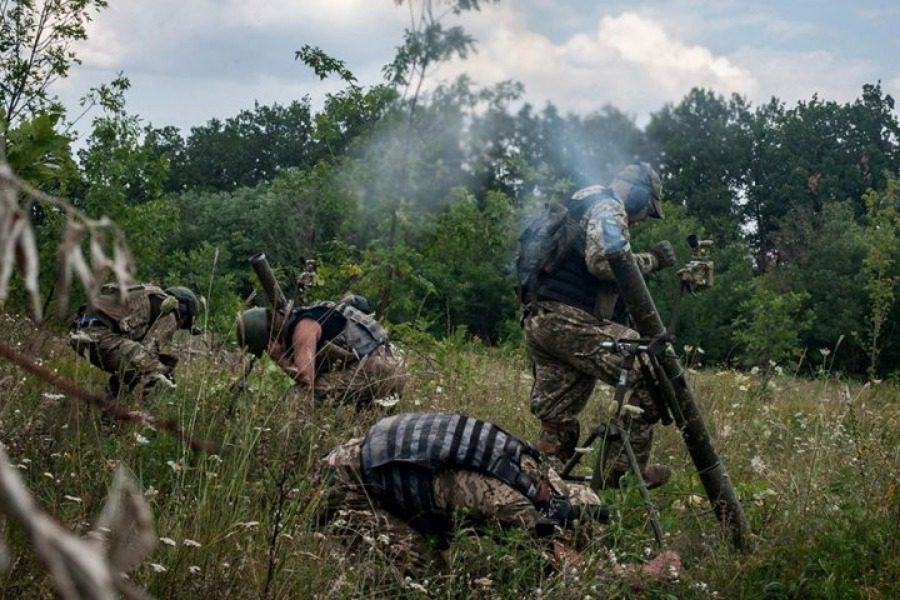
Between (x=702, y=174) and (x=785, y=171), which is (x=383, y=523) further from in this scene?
(x=785, y=171)

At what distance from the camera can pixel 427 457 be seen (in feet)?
13.1

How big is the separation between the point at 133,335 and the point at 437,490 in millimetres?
3059

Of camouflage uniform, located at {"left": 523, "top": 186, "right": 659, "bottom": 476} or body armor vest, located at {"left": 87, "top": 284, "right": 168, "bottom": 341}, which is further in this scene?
body armor vest, located at {"left": 87, "top": 284, "right": 168, "bottom": 341}

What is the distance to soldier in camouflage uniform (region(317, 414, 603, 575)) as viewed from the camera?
4004 mm

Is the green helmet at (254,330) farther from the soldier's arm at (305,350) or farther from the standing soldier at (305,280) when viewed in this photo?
the standing soldier at (305,280)

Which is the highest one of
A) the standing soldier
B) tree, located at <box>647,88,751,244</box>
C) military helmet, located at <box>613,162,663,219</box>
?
tree, located at <box>647,88,751,244</box>

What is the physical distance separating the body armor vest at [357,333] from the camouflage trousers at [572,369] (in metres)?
0.86

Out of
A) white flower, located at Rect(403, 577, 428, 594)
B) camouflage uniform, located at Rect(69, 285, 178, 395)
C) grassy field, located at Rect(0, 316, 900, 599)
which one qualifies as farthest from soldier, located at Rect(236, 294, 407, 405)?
white flower, located at Rect(403, 577, 428, 594)

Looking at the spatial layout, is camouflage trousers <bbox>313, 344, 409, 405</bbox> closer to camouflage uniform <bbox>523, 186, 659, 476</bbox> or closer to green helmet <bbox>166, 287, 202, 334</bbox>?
camouflage uniform <bbox>523, 186, 659, 476</bbox>

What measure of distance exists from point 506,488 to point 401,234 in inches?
258

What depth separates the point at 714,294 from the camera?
104ft

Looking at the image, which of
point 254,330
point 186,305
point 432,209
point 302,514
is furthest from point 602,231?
point 432,209

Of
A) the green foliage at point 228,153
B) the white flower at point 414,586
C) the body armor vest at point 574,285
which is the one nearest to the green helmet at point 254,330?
the body armor vest at point 574,285

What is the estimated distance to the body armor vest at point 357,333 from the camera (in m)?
6.02
